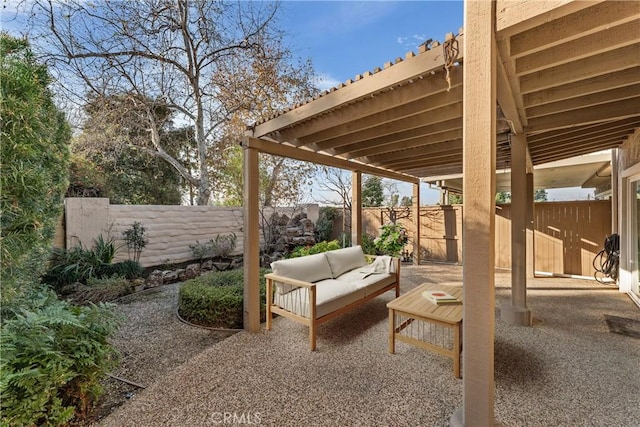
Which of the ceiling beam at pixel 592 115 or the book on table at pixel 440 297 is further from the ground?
the ceiling beam at pixel 592 115

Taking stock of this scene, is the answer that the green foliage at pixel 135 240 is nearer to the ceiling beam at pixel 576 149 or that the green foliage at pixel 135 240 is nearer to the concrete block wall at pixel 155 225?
the concrete block wall at pixel 155 225

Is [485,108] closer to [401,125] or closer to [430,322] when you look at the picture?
[401,125]

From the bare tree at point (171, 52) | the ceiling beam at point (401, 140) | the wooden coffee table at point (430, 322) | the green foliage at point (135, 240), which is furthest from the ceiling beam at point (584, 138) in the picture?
the green foliage at point (135, 240)

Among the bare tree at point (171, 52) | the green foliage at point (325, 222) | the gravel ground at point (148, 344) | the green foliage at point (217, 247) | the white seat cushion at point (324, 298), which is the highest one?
the bare tree at point (171, 52)

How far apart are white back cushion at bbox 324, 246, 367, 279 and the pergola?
1382mm

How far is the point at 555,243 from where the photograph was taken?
20.7 ft

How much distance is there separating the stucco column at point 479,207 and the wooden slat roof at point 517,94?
0.50 feet

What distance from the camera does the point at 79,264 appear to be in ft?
15.7

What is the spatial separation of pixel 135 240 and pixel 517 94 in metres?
6.61

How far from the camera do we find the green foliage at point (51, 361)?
1.63 meters

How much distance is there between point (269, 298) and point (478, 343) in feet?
8.31

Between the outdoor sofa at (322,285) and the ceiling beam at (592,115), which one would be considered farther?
the outdoor sofa at (322,285)

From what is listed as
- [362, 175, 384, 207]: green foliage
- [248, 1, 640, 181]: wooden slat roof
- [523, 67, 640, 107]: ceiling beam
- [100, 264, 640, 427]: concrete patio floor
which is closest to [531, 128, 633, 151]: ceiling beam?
[248, 1, 640, 181]: wooden slat roof

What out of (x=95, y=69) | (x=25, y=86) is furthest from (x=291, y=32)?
(x=25, y=86)
